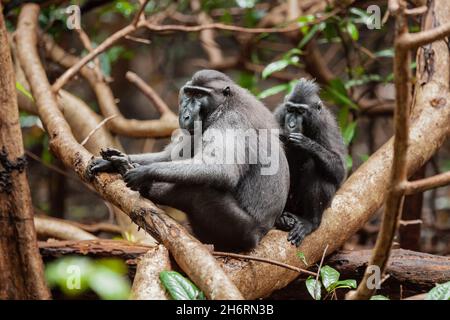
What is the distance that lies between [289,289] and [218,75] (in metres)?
2.16

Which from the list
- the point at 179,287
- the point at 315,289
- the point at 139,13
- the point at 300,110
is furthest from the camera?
A: the point at 139,13

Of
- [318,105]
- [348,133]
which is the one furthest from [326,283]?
A: [348,133]

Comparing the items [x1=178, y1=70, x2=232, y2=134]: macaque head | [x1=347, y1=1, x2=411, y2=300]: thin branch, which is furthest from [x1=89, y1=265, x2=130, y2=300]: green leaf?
[x1=178, y1=70, x2=232, y2=134]: macaque head

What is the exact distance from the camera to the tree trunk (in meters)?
4.24

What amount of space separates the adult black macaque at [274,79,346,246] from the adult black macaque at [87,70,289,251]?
14.2 inches

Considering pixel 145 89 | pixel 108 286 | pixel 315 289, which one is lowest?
pixel 315 289

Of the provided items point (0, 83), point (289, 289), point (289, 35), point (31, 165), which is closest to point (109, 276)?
point (0, 83)

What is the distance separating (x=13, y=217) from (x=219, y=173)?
1673 mm

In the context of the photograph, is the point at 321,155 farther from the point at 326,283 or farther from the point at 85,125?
the point at 85,125

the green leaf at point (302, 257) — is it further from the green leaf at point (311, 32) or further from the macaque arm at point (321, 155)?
the green leaf at point (311, 32)

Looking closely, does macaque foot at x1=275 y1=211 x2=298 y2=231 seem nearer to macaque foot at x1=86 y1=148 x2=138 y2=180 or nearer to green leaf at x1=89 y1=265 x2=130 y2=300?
macaque foot at x1=86 y1=148 x2=138 y2=180

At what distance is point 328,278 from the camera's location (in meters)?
4.20

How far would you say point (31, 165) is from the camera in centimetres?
1118

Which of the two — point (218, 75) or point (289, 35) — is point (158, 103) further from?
point (218, 75)
